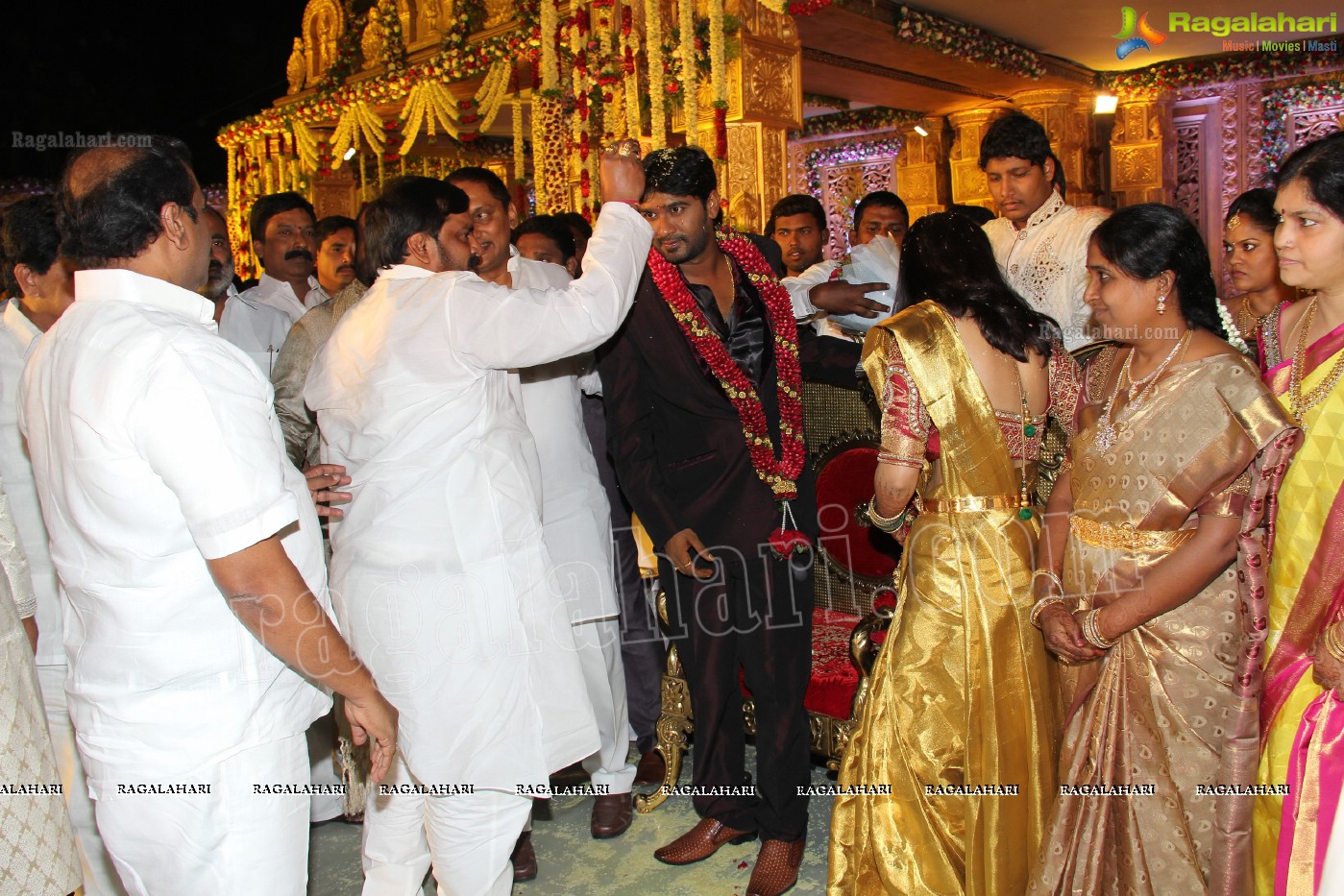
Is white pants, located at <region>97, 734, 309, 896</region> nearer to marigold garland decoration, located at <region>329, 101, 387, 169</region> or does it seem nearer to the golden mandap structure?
the golden mandap structure

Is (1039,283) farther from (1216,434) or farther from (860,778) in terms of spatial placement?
(860,778)

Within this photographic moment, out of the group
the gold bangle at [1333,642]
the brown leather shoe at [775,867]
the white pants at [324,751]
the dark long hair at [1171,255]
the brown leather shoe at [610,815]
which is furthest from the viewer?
the white pants at [324,751]

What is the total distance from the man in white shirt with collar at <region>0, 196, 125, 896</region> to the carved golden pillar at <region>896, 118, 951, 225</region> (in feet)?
33.9

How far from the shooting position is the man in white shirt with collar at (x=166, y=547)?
1.47 m

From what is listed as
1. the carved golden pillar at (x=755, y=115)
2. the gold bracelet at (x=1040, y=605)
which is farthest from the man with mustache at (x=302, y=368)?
the carved golden pillar at (x=755, y=115)

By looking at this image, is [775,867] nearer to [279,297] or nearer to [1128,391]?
[1128,391]

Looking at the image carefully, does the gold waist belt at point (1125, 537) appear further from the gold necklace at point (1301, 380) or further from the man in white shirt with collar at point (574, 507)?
the man in white shirt with collar at point (574, 507)

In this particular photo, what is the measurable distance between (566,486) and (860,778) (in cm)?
121

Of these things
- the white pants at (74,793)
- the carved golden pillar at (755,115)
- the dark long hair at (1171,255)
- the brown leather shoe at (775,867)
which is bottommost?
the brown leather shoe at (775,867)

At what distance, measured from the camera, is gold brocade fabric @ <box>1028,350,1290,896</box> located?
1.83 m

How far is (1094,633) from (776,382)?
100cm

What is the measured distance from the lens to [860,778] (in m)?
2.22

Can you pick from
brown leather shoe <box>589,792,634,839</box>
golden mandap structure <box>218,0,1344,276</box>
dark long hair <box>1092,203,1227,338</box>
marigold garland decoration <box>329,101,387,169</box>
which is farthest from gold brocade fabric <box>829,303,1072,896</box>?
marigold garland decoration <box>329,101,387,169</box>

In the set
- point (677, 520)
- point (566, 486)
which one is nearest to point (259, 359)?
point (566, 486)
